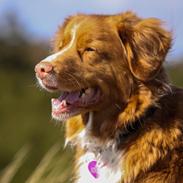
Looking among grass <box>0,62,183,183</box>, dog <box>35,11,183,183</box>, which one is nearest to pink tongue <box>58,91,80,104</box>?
dog <box>35,11,183,183</box>

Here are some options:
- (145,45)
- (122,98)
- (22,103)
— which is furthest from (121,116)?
(22,103)

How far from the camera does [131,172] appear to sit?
678 cm

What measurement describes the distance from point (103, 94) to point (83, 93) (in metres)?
0.18

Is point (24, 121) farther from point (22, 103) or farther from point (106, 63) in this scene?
point (106, 63)

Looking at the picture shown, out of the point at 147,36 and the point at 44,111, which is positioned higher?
the point at 147,36

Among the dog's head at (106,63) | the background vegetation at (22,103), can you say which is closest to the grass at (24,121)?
the background vegetation at (22,103)

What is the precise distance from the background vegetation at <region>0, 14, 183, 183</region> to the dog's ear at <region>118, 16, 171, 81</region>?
35.3 feet

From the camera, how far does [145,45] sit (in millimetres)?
6969

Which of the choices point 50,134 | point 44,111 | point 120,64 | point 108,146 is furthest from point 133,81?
point 44,111

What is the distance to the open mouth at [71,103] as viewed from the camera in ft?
22.5

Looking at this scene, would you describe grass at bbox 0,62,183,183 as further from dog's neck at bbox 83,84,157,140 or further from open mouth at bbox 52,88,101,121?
open mouth at bbox 52,88,101,121

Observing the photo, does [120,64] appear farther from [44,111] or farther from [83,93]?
[44,111]

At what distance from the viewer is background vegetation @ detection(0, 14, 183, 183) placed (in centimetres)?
2423

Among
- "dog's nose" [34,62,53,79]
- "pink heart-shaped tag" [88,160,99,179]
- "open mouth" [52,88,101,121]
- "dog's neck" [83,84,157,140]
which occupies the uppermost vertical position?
"dog's nose" [34,62,53,79]
